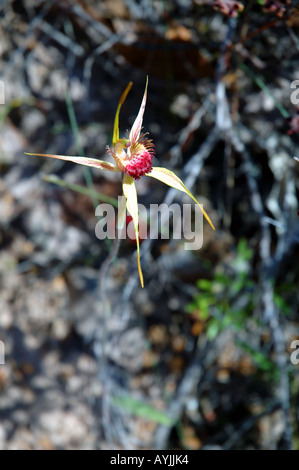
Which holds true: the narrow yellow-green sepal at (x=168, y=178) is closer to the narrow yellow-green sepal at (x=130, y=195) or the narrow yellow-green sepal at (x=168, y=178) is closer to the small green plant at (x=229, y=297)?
the narrow yellow-green sepal at (x=130, y=195)

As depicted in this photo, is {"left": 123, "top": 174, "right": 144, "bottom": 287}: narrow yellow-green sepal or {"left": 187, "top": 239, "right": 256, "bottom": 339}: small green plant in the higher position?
{"left": 123, "top": 174, "right": 144, "bottom": 287}: narrow yellow-green sepal

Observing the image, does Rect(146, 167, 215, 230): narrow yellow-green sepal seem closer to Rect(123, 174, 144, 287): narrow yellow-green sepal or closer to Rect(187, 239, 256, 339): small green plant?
Rect(123, 174, 144, 287): narrow yellow-green sepal

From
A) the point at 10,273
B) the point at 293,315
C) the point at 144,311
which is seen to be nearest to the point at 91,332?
the point at 144,311

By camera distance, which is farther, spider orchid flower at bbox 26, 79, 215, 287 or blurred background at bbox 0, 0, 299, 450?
blurred background at bbox 0, 0, 299, 450

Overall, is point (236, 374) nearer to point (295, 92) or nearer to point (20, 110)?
point (295, 92)

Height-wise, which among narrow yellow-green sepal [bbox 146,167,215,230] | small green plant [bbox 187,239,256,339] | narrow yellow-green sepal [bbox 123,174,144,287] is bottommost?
small green plant [bbox 187,239,256,339]

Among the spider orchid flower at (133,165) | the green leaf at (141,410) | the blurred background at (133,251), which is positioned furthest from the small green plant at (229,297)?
the spider orchid flower at (133,165)

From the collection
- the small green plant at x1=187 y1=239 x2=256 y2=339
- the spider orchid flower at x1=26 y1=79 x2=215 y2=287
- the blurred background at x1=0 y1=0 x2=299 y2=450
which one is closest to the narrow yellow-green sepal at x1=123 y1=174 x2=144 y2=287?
the spider orchid flower at x1=26 y1=79 x2=215 y2=287

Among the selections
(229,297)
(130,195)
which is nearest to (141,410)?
(229,297)
